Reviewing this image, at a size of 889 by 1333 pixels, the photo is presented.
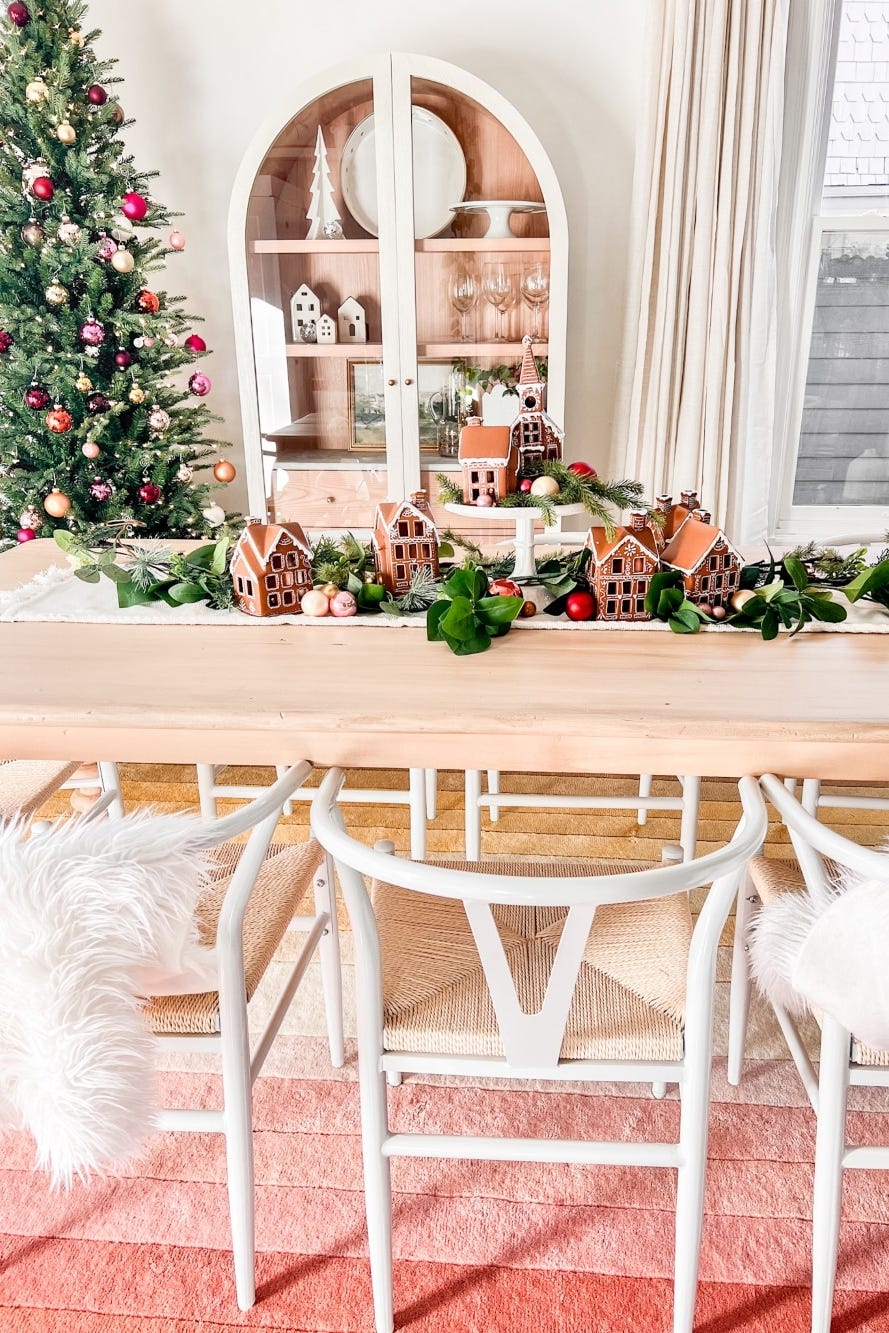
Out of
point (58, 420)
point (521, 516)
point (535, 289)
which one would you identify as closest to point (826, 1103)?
point (521, 516)

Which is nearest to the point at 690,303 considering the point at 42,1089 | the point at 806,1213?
the point at 806,1213

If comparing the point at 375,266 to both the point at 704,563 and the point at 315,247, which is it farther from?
the point at 704,563

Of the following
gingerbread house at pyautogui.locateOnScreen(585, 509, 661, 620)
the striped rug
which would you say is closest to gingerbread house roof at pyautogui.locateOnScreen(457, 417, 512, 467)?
gingerbread house at pyautogui.locateOnScreen(585, 509, 661, 620)

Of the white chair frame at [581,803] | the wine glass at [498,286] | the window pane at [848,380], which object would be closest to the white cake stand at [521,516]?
the white chair frame at [581,803]

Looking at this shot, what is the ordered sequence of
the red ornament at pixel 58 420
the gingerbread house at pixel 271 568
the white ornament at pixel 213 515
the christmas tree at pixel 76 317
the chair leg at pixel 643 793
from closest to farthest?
the gingerbread house at pixel 271 568
the chair leg at pixel 643 793
the christmas tree at pixel 76 317
the red ornament at pixel 58 420
the white ornament at pixel 213 515

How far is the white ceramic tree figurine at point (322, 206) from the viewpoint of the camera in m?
2.79

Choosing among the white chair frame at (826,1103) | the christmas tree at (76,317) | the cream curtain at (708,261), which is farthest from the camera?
the cream curtain at (708,261)

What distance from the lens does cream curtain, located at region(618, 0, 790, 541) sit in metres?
2.79

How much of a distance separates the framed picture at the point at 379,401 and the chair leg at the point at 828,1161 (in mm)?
2312

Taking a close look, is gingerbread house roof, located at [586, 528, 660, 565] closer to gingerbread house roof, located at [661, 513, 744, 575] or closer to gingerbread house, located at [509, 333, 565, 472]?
gingerbread house roof, located at [661, 513, 744, 575]

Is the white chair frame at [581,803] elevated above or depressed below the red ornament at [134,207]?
below

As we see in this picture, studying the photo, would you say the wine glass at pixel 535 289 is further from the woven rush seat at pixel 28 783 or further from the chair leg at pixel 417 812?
the woven rush seat at pixel 28 783

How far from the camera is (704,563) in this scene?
1445 millimetres

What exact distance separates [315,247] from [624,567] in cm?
196
